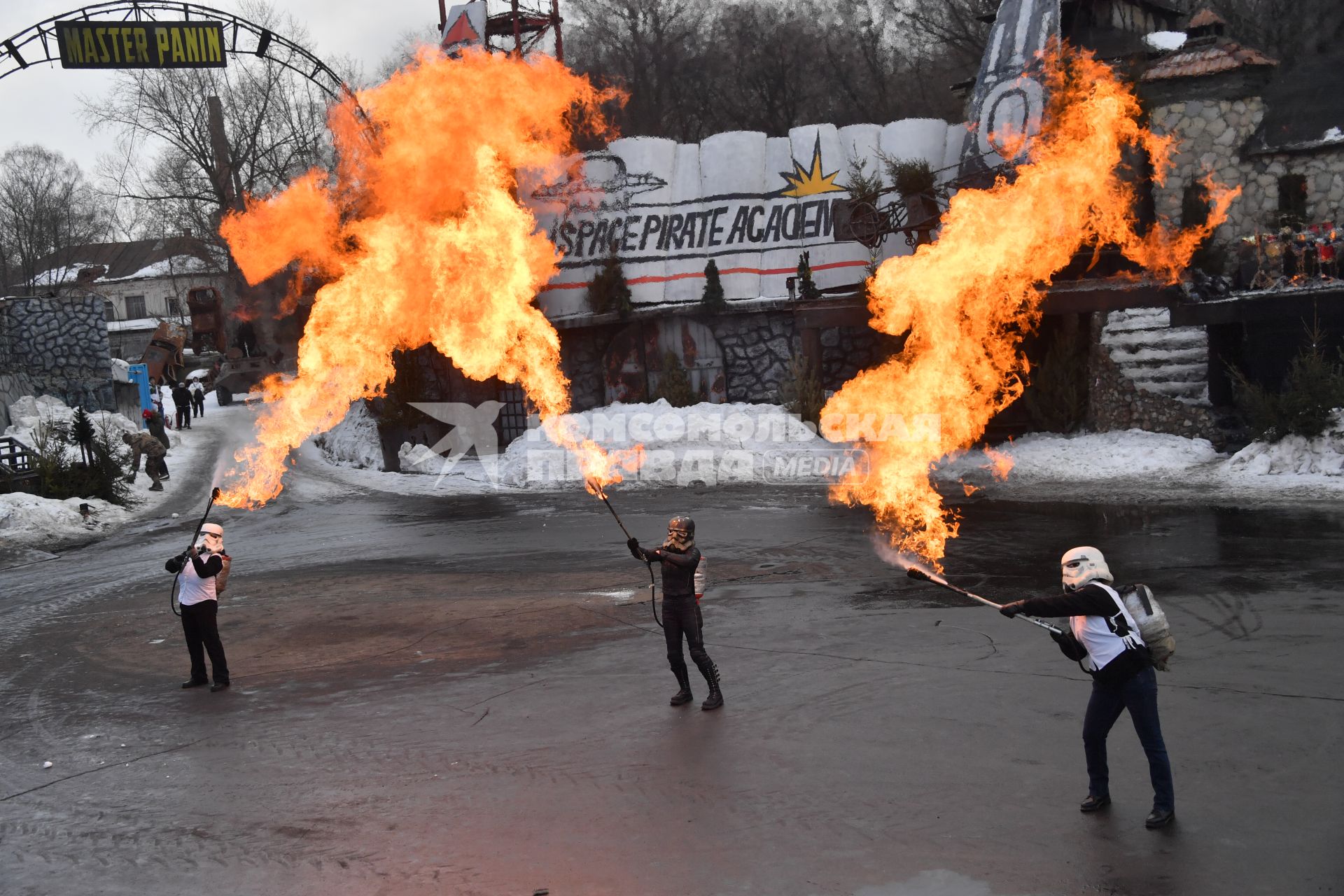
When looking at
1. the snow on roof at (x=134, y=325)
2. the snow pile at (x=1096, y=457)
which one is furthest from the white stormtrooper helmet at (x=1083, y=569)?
the snow on roof at (x=134, y=325)

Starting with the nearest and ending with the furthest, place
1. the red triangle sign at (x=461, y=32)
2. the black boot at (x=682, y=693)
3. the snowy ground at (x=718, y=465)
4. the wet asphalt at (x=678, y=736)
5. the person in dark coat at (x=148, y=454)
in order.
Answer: the wet asphalt at (x=678, y=736) < the black boot at (x=682, y=693) < the snowy ground at (x=718, y=465) < the person in dark coat at (x=148, y=454) < the red triangle sign at (x=461, y=32)

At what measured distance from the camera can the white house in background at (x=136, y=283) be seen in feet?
199

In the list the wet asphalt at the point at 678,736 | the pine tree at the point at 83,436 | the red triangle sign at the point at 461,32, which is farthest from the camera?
the red triangle sign at the point at 461,32

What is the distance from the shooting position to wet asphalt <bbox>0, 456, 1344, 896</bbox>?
5906 millimetres

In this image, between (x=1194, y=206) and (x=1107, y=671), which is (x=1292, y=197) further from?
(x=1107, y=671)

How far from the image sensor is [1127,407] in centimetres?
2150

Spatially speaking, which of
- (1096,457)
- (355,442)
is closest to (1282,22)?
(1096,457)

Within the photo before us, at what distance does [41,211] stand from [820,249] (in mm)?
38348

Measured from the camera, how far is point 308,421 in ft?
67.5

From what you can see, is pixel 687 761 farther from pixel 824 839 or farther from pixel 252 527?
pixel 252 527

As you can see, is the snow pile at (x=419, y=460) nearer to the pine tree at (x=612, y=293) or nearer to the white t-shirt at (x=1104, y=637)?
the pine tree at (x=612, y=293)

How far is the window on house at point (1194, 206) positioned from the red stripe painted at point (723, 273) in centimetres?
717

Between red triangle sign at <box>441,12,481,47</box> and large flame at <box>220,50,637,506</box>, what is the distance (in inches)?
103

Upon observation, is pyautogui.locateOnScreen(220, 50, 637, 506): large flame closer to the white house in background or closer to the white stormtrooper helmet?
the white stormtrooper helmet
